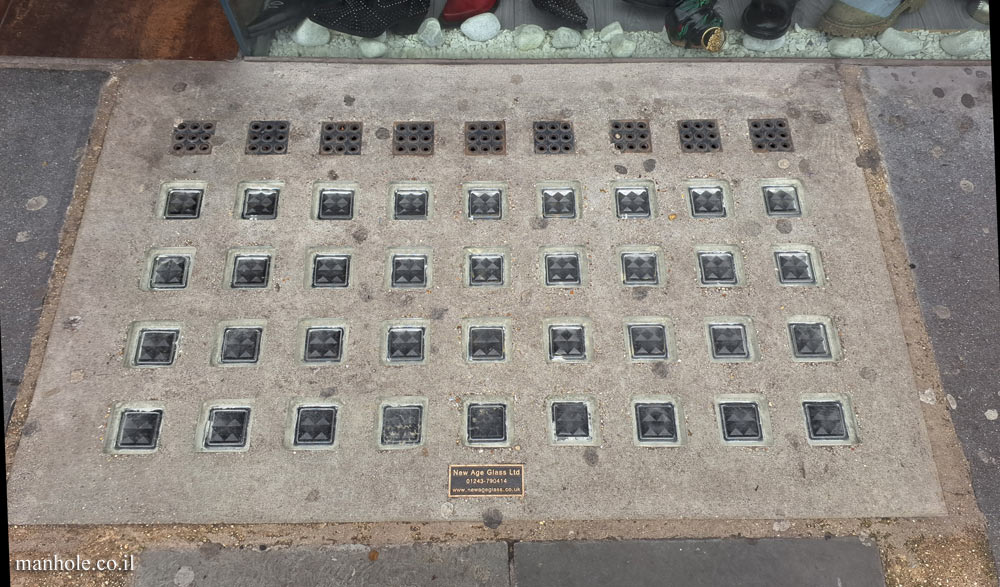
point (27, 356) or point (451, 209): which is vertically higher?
point (451, 209)

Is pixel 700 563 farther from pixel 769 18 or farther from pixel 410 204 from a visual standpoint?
pixel 769 18

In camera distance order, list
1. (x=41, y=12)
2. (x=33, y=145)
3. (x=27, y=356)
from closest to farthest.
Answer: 1. (x=27, y=356)
2. (x=33, y=145)
3. (x=41, y=12)

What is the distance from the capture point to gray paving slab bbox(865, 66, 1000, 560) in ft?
22.4

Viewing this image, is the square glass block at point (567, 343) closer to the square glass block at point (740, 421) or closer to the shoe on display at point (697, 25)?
the square glass block at point (740, 421)

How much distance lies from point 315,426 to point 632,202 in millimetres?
4789

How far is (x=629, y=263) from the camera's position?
7.41 m

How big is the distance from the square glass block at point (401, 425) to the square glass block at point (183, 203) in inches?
144

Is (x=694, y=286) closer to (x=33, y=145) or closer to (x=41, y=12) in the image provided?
(x=33, y=145)

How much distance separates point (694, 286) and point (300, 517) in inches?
207

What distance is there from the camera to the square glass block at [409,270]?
23.9 feet

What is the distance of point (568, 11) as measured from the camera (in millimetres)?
9023

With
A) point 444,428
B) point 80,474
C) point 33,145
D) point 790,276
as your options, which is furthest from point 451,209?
point 33,145

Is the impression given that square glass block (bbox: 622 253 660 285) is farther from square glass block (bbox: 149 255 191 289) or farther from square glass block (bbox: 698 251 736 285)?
square glass block (bbox: 149 255 191 289)

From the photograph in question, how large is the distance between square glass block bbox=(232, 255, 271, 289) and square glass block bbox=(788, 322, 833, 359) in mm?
6423
